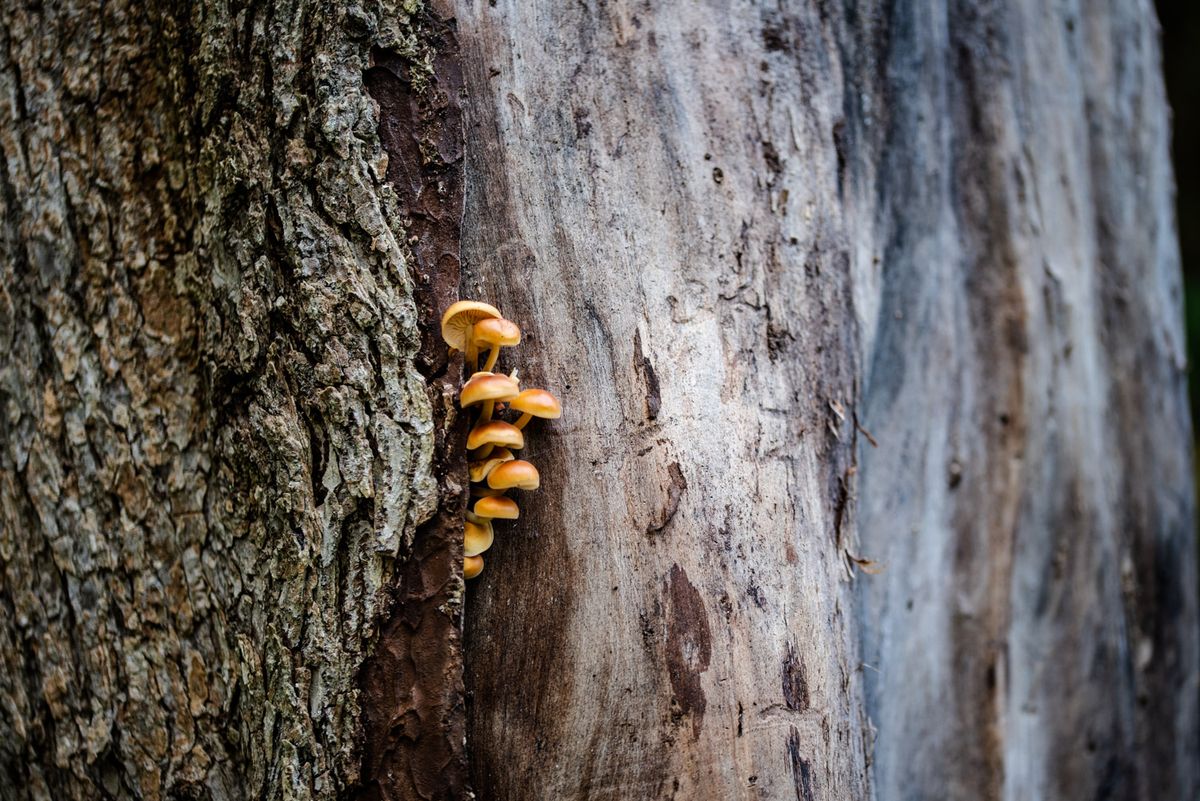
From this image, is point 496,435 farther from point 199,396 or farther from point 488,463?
point 199,396

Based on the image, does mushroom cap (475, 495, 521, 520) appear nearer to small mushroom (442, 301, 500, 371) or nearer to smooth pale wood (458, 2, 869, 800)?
smooth pale wood (458, 2, 869, 800)

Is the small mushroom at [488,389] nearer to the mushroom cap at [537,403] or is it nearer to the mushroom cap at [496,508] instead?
the mushroom cap at [537,403]

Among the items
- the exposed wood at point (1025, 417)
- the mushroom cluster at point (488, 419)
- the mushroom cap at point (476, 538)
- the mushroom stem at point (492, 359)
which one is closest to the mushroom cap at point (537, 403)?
the mushroom cluster at point (488, 419)

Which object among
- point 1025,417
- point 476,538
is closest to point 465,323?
point 476,538

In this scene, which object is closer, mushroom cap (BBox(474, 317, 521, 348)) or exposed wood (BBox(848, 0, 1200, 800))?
mushroom cap (BBox(474, 317, 521, 348))

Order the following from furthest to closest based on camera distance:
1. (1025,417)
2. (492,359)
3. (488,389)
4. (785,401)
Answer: (1025,417)
(785,401)
(492,359)
(488,389)

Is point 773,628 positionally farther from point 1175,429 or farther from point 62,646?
point 1175,429

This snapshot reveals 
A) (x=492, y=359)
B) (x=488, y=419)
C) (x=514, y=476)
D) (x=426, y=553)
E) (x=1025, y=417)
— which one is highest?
(x=1025, y=417)

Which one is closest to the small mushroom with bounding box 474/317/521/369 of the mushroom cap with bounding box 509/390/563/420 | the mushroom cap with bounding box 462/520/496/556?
the mushroom cap with bounding box 509/390/563/420

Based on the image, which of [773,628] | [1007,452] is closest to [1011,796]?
[1007,452]
